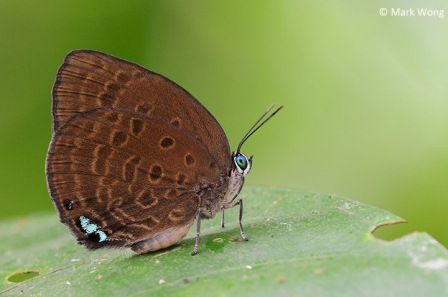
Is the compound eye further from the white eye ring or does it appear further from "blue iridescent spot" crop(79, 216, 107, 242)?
"blue iridescent spot" crop(79, 216, 107, 242)

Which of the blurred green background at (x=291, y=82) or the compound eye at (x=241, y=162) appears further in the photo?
the blurred green background at (x=291, y=82)

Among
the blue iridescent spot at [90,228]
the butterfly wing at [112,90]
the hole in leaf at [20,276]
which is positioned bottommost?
the hole in leaf at [20,276]

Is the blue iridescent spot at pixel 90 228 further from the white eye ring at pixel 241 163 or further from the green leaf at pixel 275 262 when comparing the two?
the white eye ring at pixel 241 163

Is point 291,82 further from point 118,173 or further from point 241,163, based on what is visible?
point 118,173

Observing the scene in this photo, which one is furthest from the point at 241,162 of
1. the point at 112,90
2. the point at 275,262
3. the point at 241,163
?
the point at 275,262

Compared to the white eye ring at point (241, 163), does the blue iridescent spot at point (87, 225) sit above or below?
below

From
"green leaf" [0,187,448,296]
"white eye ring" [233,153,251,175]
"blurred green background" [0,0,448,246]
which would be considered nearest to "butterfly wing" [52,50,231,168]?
"white eye ring" [233,153,251,175]

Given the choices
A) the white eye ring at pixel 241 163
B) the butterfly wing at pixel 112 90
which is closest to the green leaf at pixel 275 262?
the white eye ring at pixel 241 163
